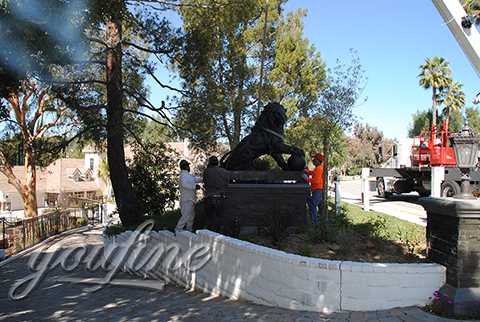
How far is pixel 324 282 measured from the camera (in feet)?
18.4

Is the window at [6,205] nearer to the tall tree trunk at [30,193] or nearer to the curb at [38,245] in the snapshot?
the tall tree trunk at [30,193]

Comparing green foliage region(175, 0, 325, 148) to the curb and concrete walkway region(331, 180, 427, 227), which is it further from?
the curb

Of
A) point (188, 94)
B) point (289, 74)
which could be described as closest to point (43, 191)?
point (289, 74)

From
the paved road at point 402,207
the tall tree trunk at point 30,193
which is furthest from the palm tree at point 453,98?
the tall tree trunk at point 30,193

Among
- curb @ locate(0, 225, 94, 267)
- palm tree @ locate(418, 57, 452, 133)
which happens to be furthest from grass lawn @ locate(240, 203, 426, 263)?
palm tree @ locate(418, 57, 452, 133)

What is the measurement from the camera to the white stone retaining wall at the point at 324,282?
5.43 metres

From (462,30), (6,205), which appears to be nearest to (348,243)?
(462,30)

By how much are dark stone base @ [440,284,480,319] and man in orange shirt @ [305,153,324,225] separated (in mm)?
4392

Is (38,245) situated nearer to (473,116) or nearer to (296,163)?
(296,163)

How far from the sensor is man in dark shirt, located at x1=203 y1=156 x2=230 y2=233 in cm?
844

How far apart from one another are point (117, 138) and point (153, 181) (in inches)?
90.2

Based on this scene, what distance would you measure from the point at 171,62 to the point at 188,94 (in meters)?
1.18

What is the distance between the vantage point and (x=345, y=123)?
19844mm

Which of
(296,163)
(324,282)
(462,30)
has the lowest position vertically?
(324,282)
